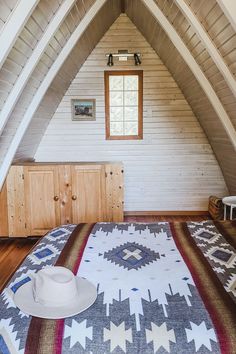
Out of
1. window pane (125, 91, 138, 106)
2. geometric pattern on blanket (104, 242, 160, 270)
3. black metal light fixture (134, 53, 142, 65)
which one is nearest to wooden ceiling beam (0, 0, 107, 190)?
black metal light fixture (134, 53, 142, 65)

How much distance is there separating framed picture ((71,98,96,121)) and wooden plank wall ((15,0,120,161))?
0.25 metres

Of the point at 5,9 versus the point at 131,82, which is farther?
the point at 131,82

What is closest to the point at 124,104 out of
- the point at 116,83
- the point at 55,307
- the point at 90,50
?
A: the point at 116,83

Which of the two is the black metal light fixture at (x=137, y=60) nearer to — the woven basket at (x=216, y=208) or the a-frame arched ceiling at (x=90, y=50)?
the a-frame arched ceiling at (x=90, y=50)

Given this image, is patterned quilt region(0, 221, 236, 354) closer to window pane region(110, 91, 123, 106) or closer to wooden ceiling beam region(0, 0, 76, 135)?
wooden ceiling beam region(0, 0, 76, 135)

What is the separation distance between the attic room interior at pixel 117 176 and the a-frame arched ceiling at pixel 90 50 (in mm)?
14

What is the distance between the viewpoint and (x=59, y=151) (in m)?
4.78

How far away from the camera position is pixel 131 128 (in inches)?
188

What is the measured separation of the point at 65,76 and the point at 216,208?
110 inches

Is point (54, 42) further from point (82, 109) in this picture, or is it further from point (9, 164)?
point (82, 109)

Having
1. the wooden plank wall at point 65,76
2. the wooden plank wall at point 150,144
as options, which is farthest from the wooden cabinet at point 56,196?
the wooden plank wall at point 150,144

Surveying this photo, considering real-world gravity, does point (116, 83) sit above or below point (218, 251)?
above

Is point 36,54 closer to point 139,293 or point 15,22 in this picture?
point 15,22

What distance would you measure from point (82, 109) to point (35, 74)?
165cm
